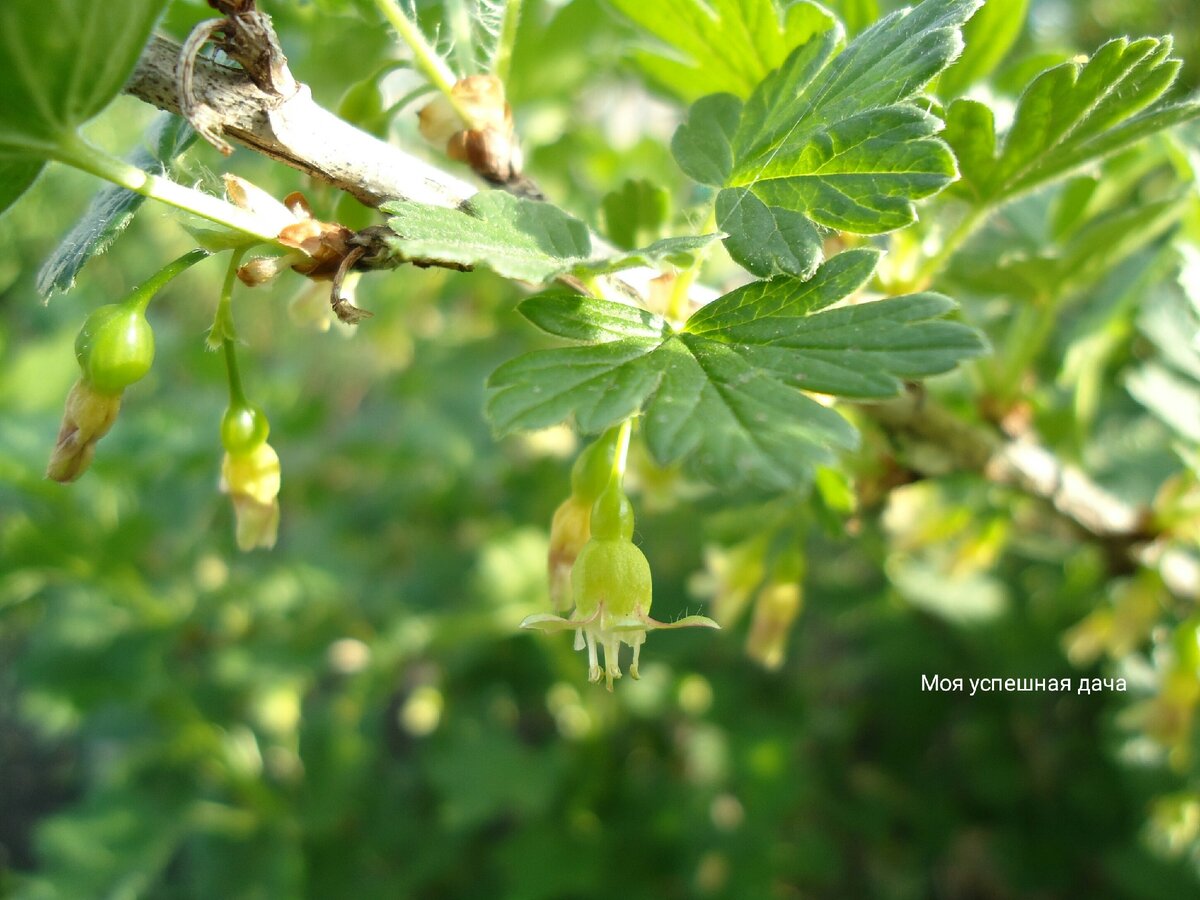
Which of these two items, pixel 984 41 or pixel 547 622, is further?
pixel 984 41

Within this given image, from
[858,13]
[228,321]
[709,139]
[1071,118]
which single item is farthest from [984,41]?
[228,321]

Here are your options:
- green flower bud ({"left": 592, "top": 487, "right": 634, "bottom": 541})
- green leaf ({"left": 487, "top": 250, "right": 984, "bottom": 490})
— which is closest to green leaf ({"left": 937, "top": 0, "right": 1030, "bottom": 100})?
green leaf ({"left": 487, "top": 250, "right": 984, "bottom": 490})

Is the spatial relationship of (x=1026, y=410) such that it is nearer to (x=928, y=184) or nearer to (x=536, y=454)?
(x=928, y=184)

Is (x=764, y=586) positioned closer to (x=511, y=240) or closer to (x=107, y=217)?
(x=511, y=240)

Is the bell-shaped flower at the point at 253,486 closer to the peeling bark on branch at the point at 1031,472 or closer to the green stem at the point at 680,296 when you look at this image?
the green stem at the point at 680,296

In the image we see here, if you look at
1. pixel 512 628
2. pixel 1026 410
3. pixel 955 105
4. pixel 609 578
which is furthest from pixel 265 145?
pixel 512 628

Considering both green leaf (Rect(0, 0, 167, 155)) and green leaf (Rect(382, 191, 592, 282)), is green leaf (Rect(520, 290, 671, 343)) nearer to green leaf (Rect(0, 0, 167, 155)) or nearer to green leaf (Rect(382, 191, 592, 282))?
green leaf (Rect(382, 191, 592, 282))
